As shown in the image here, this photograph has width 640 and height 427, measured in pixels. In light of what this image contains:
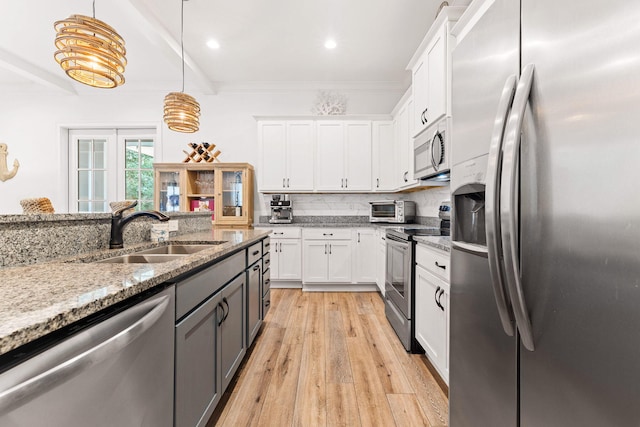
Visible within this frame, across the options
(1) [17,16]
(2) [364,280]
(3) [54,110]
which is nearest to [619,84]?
(2) [364,280]

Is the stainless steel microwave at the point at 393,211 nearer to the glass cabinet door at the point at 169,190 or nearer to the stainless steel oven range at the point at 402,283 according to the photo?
the stainless steel oven range at the point at 402,283

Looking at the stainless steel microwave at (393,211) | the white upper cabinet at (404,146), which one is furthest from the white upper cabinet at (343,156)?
the white upper cabinet at (404,146)

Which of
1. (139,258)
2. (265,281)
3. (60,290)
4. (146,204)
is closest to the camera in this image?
(60,290)

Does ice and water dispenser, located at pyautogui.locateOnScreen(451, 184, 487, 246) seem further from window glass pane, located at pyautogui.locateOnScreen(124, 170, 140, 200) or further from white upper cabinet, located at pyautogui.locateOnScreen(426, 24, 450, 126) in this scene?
window glass pane, located at pyautogui.locateOnScreen(124, 170, 140, 200)

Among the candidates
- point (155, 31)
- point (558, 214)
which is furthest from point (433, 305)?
point (155, 31)

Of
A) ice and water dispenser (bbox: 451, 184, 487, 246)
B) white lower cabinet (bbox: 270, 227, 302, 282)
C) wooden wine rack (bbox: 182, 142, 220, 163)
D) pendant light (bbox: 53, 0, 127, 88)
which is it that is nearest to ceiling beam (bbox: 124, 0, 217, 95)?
wooden wine rack (bbox: 182, 142, 220, 163)

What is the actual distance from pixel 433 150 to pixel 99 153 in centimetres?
524

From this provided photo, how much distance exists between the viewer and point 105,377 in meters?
0.70

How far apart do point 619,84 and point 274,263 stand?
3.87m

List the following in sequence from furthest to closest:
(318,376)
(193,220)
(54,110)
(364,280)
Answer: (54,110)
(364,280)
(193,220)
(318,376)

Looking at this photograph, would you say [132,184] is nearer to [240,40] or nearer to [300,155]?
[300,155]

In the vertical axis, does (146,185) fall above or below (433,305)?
above

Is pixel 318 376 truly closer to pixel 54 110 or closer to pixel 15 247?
pixel 15 247

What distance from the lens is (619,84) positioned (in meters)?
0.56
